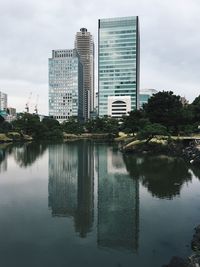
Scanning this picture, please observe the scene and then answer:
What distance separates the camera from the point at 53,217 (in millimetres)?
20219

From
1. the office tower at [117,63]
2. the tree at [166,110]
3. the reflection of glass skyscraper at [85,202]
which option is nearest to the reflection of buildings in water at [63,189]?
the reflection of glass skyscraper at [85,202]

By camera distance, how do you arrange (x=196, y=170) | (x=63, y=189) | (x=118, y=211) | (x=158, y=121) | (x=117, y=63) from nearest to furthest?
1. (x=118, y=211)
2. (x=63, y=189)
3. (x=196, y=170)
4. (x=158, y=121)
5. (x=117, y=63)

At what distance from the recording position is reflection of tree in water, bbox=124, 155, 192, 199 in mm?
28578

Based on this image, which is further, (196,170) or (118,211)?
(196,170)

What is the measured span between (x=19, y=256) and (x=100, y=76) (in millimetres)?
177360

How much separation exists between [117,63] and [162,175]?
155 meters

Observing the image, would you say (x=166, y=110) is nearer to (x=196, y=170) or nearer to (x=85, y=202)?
(x=196, y=170)

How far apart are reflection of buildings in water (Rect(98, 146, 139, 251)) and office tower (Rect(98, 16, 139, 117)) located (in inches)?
5859

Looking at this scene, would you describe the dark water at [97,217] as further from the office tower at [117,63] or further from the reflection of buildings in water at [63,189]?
the office tower at [117,63]

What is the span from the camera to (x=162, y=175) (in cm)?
3591

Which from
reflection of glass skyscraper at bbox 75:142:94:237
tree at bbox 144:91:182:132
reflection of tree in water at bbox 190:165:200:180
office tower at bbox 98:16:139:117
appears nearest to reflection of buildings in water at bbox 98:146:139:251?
reflection of glass skyscraper at bbox 75:142:94:237

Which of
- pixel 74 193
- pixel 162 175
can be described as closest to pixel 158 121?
pixel 162 175

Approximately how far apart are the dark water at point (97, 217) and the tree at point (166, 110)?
36.4 meters

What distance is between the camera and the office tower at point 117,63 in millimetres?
182000
